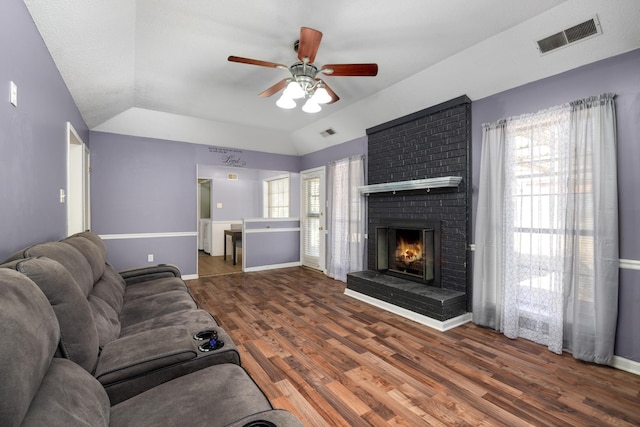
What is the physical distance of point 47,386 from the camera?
0.82 m

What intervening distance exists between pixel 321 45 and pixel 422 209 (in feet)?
7.56

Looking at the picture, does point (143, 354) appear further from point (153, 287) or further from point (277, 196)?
point (277, 196)

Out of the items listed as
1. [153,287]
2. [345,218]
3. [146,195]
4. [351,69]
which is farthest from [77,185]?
[345,218]

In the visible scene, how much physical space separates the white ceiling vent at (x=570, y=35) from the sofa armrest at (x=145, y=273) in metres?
4.21

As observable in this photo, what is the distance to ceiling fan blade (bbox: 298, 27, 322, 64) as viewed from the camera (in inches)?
80.0

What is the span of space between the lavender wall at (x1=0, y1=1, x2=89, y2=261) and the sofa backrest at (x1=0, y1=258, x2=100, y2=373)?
600 millimetres

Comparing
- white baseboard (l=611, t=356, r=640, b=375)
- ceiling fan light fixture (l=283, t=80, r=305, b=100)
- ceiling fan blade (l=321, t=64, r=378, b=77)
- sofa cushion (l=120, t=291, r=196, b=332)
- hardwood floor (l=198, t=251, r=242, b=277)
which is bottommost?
hardwood floor (l=198, t=251, r=242, b=277)

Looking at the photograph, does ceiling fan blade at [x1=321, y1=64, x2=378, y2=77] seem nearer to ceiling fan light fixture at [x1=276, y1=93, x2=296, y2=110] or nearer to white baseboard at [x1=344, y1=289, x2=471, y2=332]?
ceiling fan light fixture at [x1=276, y1=93, x2=296, y2=110]

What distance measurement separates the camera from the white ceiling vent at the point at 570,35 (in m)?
2.24

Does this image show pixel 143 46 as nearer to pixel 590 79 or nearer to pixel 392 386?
pixel 392 386

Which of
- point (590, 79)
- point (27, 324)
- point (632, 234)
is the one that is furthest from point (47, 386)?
point (590, 79)

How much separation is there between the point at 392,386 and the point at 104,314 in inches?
77.1

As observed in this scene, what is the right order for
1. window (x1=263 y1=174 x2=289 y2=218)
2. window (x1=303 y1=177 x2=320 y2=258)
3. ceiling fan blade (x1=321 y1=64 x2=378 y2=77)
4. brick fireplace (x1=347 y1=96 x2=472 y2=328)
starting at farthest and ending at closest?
window (x1=263 y1=174 x2=289 y2=218), window (x1=303 y1=177 x2=320 y2=258), brick fireplace (x1=347 y1=96 x2=472 y2=328), ceiling fan blade (x1=321 y1=64 x2=378 y2=77)

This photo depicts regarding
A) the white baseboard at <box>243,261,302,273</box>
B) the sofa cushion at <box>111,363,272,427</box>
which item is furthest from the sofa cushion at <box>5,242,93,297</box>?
the white baseboard at <box>243,261,302,273</box>
